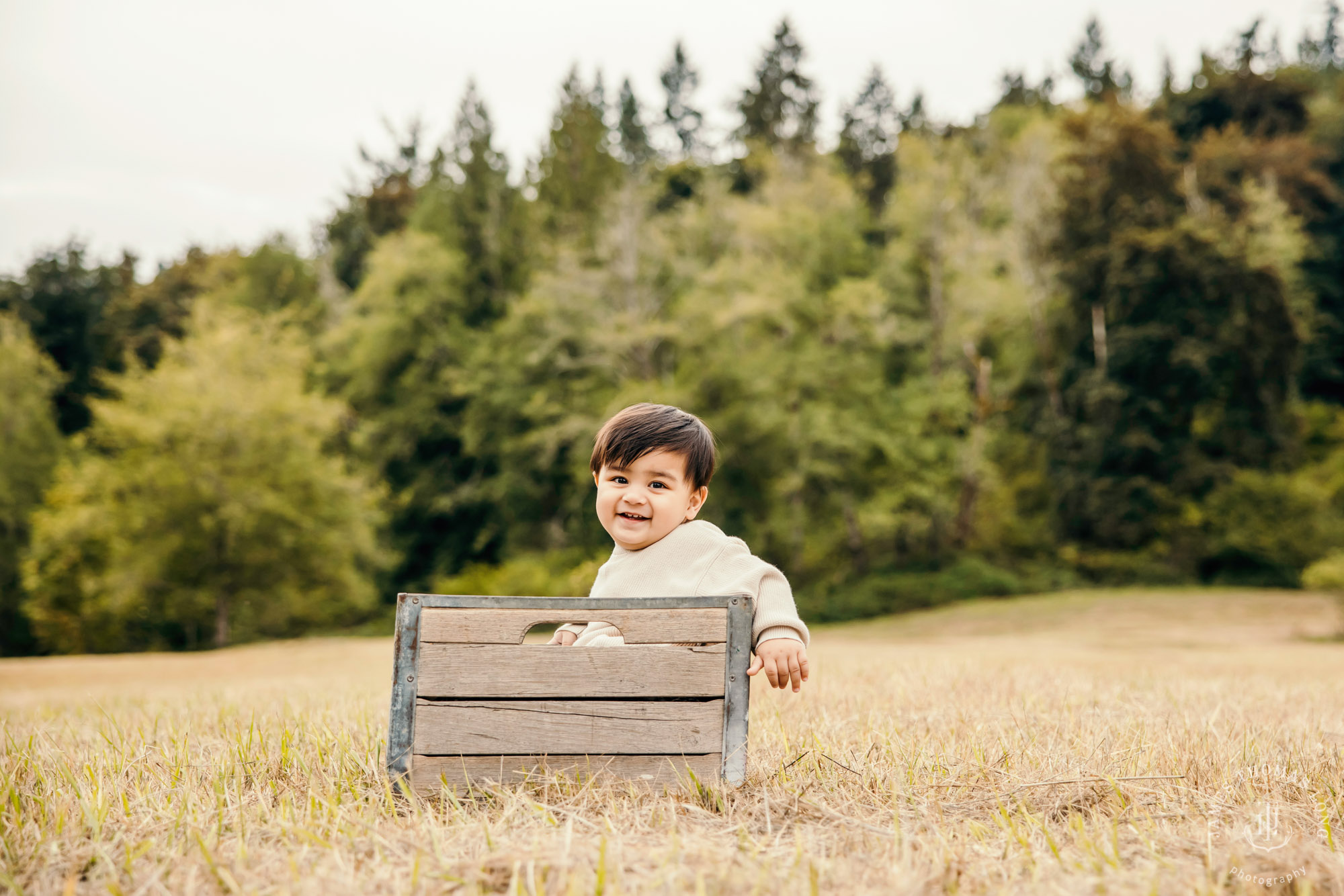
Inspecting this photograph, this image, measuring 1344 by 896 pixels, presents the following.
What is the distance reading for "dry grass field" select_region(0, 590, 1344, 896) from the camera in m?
1.83

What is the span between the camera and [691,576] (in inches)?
119

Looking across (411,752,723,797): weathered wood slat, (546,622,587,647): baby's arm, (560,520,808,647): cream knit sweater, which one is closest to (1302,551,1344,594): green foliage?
(560,520,808,647): cream knit sweater

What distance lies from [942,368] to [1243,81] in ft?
60.3

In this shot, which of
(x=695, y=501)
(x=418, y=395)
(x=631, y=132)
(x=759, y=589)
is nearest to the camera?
(x=759, y=589)

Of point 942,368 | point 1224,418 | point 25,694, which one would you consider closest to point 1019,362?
point 942,368

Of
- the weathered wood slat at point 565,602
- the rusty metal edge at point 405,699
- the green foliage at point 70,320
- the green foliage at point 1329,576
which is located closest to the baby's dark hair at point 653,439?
the weathered wood slat at point 565,602

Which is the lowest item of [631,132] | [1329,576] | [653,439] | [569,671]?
[1329,576]

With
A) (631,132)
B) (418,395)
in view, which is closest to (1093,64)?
(631,132)

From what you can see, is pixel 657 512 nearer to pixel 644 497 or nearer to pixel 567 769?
pixel 644 497

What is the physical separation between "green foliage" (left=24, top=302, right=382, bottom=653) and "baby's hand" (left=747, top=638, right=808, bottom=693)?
77.5 feet

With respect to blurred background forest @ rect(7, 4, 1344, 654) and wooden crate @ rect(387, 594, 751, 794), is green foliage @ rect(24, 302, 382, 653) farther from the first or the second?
wooden crate @ rect(387, 594, 751, 794)

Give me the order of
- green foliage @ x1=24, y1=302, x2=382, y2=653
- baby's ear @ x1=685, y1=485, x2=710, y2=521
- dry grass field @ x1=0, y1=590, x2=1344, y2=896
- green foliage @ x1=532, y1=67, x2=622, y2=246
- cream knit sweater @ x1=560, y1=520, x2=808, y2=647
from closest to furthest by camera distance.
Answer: dry grass field @ x1=0, y1=590, x2=1344, y2=896, cream knit sweater @ x1=560, y1=520, x2=808, y2=647, baby's ear @ x1=685, y1=485, x2=710, y2=521, green foliage @ x1=24, y1=302, x2=382, y2=653, green foliage @ x1=532, y1=67, x2=622, y2=246

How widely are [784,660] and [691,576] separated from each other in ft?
1.80

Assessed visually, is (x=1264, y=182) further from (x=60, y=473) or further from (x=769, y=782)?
(x=60, y=473)
